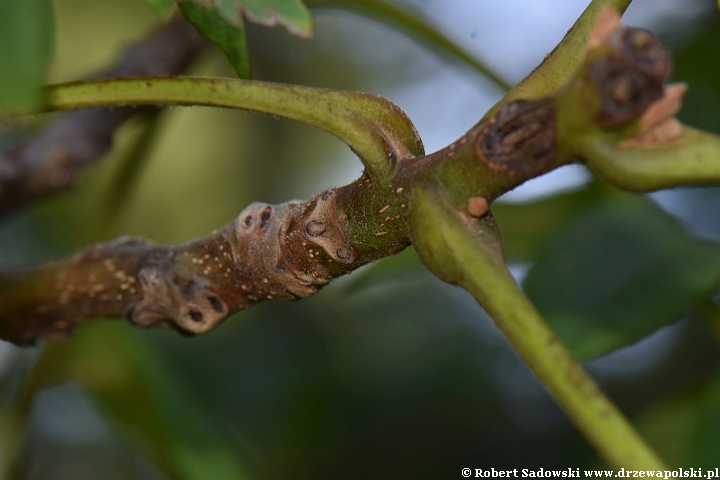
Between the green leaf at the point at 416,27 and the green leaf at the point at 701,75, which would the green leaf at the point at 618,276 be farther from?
the green leaf at the point at 701,75

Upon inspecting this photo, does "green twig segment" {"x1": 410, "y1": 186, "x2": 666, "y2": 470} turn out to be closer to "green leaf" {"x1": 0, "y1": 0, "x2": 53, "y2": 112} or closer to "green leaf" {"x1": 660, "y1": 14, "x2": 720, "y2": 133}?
"green leaf" {"x1": 0, "y1": 0, "x2": 53, "y2": 112}

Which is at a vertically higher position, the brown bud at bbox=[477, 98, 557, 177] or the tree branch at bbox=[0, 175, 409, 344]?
the brown bud at bbox=[477, 98, 557, 177]

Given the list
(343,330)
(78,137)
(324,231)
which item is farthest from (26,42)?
(343,330)

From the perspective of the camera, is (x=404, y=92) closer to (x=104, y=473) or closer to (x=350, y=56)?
(x=350, y=56)

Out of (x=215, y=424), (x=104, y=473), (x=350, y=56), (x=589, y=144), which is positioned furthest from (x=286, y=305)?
(x=589, y=144)

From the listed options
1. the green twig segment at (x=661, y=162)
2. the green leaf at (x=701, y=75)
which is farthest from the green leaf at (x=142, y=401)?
the green leaf at (x=701, y=75)

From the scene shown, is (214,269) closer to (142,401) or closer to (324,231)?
(324,231)

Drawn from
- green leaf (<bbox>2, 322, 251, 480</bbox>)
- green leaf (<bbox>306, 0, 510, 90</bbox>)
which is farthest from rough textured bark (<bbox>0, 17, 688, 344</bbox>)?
green leaf (<bbox>306, 0, 510, 90</bbox>)
